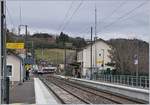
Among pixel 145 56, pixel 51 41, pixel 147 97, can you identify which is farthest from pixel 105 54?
pixel 147 97

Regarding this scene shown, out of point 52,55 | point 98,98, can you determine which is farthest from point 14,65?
point 52,55

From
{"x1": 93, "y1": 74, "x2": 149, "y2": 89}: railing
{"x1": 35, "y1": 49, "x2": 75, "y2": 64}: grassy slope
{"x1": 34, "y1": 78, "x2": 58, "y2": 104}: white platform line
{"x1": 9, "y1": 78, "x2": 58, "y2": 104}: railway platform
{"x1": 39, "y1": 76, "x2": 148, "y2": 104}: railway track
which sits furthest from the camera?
{"x1": 35, "y1": 49, "x2": 75, "y2": 64}: grassy slope

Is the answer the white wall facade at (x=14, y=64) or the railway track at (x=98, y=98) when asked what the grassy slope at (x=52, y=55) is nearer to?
the white wall facade at (x=14, y=64)

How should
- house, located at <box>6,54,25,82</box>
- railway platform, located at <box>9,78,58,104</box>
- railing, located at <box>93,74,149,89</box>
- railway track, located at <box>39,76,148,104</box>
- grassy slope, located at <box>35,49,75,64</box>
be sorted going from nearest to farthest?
railway platform, located at <box>9,78,58,104</box> < railway track, located at <box>39,76,148,104</box> < railing, located at <box>93,74,149,89</box> < house, located at <box>6,54,25,82</box> < grassy slope, located at <box>35,49,75,64</box>

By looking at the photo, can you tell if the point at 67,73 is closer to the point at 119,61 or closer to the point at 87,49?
the point at 87,49

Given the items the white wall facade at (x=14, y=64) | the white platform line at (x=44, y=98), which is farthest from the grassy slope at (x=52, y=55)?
the white platform line at (x=44, y=98)

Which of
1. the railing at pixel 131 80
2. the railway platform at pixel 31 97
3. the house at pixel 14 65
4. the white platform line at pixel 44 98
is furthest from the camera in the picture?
the house at pixel 14 65

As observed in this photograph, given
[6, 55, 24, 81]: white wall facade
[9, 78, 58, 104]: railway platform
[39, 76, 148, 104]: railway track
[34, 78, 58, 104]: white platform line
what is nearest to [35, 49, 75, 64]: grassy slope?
[6, 55, 24, 81]: white wall facade

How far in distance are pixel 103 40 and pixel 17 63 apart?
50305 mm

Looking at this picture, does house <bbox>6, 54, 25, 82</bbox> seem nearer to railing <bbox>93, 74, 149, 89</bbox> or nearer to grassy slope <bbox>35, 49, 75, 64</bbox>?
railing <bbox>93, 74, 149, 89</bbox>

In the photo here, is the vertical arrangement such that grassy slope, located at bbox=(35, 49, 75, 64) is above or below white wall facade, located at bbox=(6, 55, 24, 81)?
above

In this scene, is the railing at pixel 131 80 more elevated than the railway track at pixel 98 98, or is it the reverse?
the railing at pixel 131 80

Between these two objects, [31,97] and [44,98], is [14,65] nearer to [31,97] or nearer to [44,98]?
[31,97]

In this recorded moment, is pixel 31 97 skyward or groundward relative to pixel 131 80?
groundward
